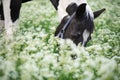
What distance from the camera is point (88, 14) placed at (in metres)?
5.62

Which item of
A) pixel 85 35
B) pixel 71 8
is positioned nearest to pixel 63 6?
pixel 71 8

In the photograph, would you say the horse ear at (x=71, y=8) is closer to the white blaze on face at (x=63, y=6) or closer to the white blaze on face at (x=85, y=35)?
the white blaze on face at (x=63, y=6)

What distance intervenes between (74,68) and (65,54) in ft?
1.54

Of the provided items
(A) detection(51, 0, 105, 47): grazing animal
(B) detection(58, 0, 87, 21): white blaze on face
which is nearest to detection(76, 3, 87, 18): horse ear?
(A) detection(51, 0, 105, 47): grazing animal

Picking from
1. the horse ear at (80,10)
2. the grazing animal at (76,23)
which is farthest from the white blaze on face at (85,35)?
the horse ear at (80,10)

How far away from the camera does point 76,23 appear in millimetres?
5508

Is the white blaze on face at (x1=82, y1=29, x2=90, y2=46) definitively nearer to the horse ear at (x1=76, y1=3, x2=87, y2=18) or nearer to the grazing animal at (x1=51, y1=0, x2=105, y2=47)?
the grazing animal at (x1=51, y1=0, x2=105, y2=47)

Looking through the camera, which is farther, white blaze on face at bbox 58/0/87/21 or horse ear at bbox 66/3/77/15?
white blaze on face at bbox 58/0/87/21

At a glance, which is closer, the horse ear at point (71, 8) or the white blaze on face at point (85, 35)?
the white blaze on face at point (85, 35)

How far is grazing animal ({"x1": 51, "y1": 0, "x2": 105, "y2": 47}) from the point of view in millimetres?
5309

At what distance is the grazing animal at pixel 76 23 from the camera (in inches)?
209

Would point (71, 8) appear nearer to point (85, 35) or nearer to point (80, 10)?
point (80, 10)

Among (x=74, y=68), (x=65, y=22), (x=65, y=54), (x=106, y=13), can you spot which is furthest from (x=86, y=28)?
(x=106, y=13)

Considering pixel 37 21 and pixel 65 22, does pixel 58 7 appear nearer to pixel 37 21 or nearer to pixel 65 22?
pixel 65 22
